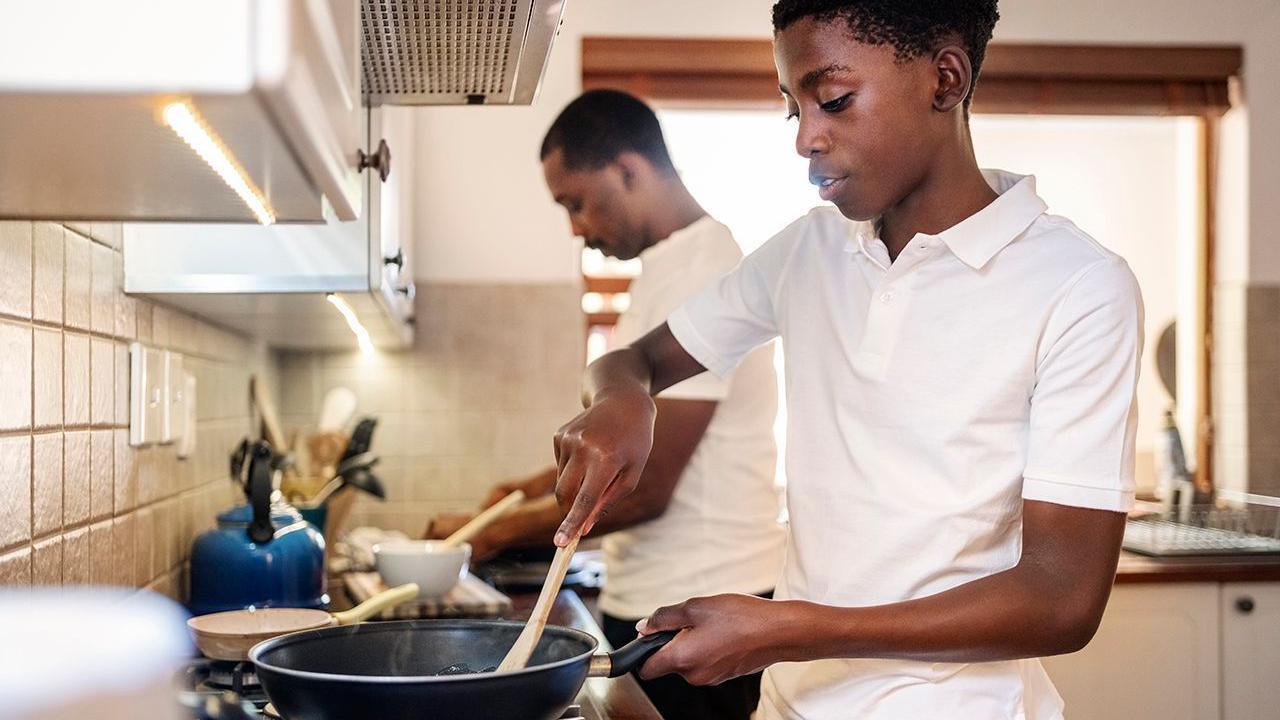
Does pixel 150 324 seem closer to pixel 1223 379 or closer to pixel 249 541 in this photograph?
pixel 249 541

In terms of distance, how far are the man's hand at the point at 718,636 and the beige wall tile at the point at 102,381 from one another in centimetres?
62

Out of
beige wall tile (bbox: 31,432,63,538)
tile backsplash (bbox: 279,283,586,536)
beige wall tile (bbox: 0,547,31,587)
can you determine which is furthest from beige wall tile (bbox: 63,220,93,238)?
tile backsplash (bbox: 279,283,586,536)

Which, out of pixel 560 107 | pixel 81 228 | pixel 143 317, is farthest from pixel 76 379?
pixel 560 107

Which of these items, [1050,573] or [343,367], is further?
[343,367]

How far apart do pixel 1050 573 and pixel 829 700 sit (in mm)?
254

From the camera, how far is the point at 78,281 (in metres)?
1.16

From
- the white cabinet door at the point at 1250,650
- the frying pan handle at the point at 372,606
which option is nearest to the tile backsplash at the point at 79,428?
the frying pan handle at the point at 372,606

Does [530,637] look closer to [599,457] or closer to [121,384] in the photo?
[599,457]

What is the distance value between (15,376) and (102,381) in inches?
10.6

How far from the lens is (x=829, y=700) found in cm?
111

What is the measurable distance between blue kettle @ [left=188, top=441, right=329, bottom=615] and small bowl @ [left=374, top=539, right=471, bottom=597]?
28cm

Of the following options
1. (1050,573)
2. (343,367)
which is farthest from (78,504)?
(343,367)

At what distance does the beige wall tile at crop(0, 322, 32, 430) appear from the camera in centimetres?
94

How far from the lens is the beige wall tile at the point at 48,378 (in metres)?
1.03
